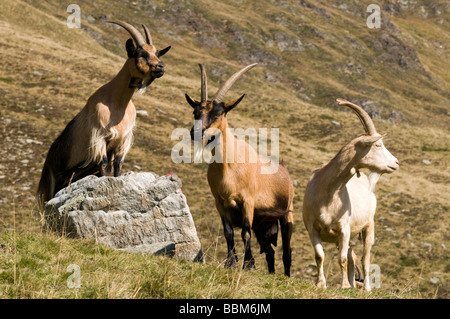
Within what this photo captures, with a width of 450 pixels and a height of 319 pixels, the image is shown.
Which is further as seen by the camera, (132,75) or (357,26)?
(357,26)

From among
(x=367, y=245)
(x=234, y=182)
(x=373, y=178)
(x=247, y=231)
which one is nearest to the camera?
(x=247, y=231)

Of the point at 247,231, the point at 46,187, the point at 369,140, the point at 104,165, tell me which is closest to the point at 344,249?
the point at 247,231

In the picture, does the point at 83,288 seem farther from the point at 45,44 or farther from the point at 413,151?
the point at 45,44

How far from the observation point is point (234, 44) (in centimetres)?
9488

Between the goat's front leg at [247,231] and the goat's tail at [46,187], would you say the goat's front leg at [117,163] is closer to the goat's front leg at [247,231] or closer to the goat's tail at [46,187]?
the goat's tail at [46,187]

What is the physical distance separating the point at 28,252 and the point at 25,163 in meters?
15.6

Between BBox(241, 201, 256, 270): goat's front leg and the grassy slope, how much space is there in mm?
717

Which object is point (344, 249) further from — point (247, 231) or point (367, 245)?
point (247, 231)

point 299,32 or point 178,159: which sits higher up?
point 299,32

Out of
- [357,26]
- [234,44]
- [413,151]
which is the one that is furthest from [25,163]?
[357,26]

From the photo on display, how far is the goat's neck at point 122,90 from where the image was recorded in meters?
9.84

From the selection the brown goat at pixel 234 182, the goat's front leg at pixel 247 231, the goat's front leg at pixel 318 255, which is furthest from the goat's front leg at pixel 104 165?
the goat's front leg at pixel 318 255

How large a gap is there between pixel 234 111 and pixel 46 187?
3269 cm

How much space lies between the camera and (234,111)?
42781 millimetres
